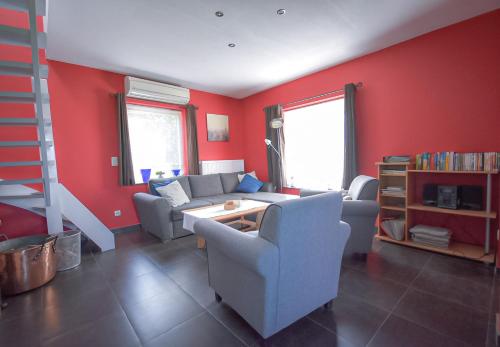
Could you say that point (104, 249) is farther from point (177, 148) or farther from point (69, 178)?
point (177, 148)

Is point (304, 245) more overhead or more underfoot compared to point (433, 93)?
more underfoot

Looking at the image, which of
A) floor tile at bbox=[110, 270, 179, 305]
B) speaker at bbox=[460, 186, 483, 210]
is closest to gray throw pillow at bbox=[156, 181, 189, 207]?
floor tile at bbox=[110, 270, 179, 305]

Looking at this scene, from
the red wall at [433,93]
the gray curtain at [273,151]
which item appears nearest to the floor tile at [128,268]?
the gray curtain at [273,151]

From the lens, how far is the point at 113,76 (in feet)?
11.6

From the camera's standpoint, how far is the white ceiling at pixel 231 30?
2.12 metres

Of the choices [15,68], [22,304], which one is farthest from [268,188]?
[15,68]

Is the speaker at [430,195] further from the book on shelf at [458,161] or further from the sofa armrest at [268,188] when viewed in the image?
the sofa armrest at [268,188]

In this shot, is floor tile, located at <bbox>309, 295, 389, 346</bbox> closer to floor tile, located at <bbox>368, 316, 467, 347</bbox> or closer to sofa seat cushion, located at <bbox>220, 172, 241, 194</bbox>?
floor tile, located at <bbox>368, 316, 467, 347</bbox>

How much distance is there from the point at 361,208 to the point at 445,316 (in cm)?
99

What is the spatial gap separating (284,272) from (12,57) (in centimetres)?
363

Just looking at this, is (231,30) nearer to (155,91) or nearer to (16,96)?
(155,91)

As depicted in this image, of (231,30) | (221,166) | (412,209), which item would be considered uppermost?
(231,30)

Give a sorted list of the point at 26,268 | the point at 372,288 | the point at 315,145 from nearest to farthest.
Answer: the point at 372,288 < the point at 26,268 < the point at 315,145

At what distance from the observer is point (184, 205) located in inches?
133
